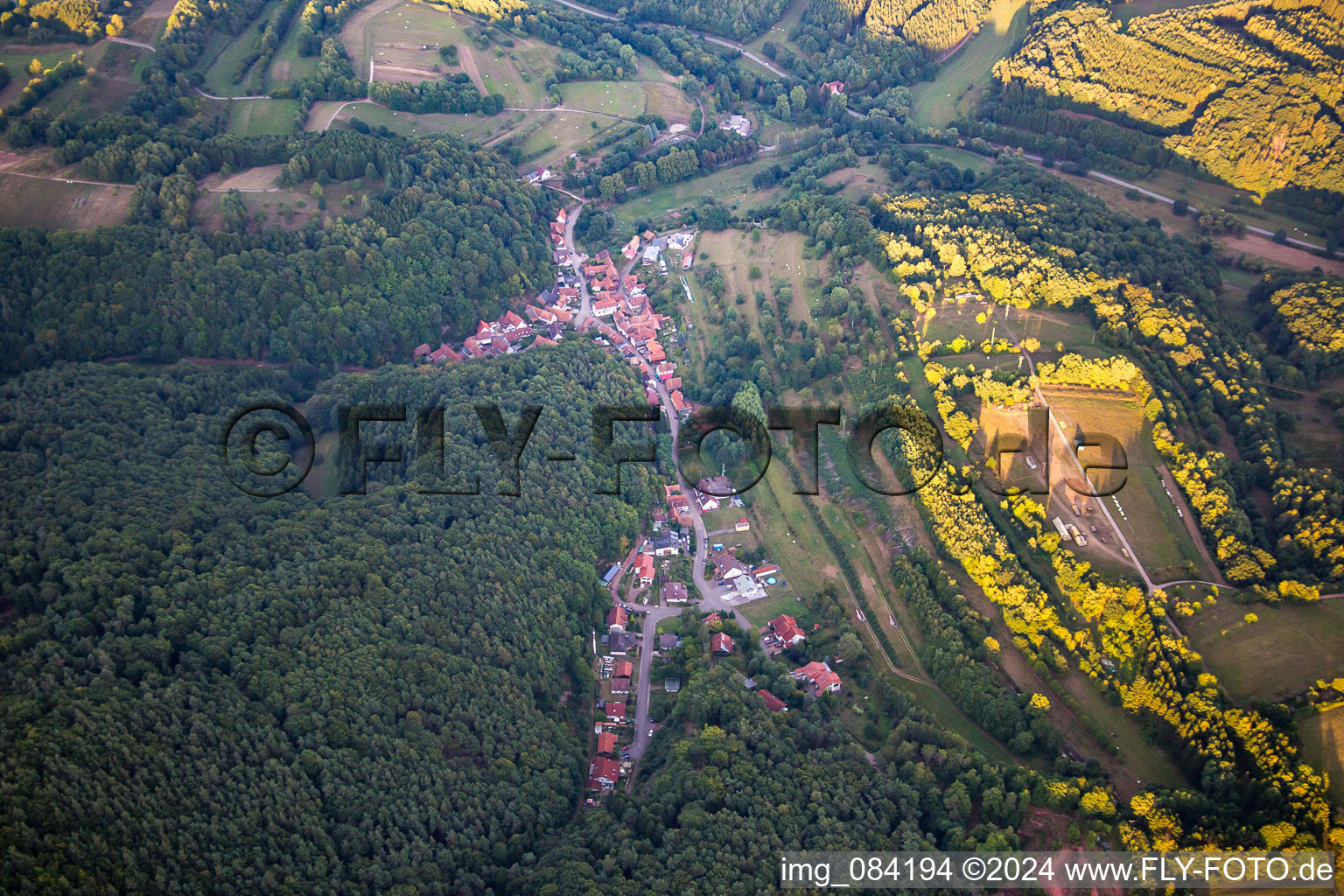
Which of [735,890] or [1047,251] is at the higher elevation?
[1047,251]

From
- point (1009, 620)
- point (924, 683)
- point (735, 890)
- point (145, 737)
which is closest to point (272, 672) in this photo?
point (145, 737)

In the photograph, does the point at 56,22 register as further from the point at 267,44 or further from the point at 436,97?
the point at 436,97

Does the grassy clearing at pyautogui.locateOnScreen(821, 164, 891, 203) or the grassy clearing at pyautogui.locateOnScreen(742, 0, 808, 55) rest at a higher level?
the grassy clearing at pyautogui.locateOnScreen(742, 0, 808, 55)

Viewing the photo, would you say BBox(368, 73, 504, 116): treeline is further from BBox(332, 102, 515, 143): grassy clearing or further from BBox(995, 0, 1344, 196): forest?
BBox(995, 0, 1344, 196): forest

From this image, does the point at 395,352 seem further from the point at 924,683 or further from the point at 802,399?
the point at 924,683

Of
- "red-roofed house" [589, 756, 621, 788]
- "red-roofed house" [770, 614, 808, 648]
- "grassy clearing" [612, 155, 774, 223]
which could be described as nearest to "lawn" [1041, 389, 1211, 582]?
"red-roofed house" [770, 614, 808, 648]
